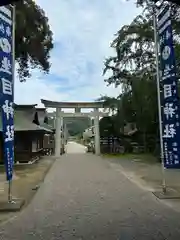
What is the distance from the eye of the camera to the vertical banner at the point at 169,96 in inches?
419

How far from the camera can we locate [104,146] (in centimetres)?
4053

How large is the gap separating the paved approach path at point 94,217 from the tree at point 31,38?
1070 cm

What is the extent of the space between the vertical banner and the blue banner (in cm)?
438

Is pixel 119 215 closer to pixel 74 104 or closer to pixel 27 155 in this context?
pixel 27 155

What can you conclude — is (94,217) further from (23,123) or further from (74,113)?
(74,113)

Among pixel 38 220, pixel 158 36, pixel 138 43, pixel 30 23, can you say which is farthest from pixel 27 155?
pixel 38 220

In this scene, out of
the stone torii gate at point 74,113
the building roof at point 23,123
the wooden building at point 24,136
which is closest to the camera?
the building roof at point 23,123

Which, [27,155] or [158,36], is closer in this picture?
[158,36]

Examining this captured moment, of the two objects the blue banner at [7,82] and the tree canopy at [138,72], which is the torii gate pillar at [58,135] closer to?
the tree canopy at [138,72]

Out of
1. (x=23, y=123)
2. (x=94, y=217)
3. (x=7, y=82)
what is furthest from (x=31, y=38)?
(x=94, y=217)

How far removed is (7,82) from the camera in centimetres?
1000

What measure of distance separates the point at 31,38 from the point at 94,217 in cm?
1540

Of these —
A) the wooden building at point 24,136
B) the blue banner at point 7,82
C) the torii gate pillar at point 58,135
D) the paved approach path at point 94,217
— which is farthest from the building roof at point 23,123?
the blue banner at point 7,82

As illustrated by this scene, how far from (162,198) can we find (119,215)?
112 inches
